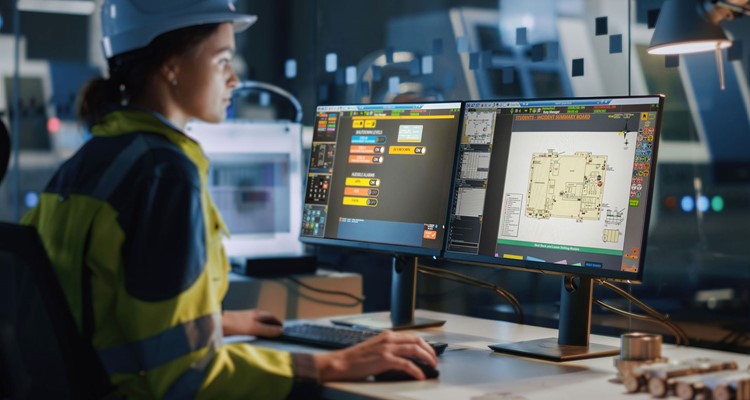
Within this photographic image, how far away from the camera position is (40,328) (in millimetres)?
1533

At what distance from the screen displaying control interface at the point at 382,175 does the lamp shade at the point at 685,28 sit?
50 centimetres

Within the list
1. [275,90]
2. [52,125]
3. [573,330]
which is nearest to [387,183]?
[573,330]

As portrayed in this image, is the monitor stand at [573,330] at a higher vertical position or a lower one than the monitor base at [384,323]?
higher

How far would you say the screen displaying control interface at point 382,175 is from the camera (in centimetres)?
224

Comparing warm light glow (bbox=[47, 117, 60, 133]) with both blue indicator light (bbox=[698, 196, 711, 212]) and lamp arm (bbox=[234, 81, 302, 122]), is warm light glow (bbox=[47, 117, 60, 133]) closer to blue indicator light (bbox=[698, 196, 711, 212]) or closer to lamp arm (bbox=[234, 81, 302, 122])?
lamp arm (bbox=[234, 81, 302, 122])

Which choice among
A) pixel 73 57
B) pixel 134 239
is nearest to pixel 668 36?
pixel 134 239

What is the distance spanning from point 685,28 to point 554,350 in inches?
27.8

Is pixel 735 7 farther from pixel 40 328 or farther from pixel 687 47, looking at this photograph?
pixel 40 328

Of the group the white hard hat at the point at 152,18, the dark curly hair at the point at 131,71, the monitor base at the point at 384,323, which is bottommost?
the monitor base at the point at 384,323

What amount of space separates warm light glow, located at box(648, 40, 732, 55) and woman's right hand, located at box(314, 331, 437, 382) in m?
0.85

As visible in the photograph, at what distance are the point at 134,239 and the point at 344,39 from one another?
5.94 ft

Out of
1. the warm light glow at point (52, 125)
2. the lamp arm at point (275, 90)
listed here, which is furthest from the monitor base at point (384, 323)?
the warm light glow at point (52, 125)

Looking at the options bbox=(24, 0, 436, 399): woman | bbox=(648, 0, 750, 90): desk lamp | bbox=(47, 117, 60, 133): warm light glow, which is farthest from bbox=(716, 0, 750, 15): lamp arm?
bbox=(47, 117, 60, 133): warm light glow

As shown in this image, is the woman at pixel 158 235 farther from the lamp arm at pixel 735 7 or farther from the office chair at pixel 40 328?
the lamp arm at pixel 735 7
